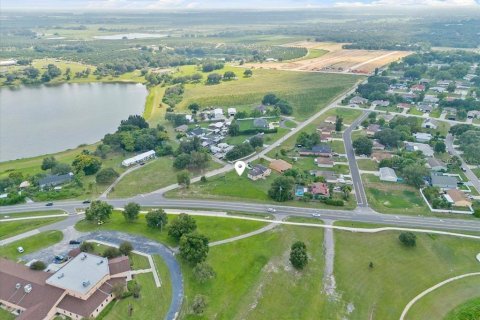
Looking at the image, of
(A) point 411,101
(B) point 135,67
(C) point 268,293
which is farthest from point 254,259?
(B) point 135,67

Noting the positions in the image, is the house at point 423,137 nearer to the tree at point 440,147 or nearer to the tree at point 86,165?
the tree at point 440,147

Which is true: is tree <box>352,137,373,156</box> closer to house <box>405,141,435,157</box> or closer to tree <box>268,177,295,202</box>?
house <box>405,141,435,157</box>

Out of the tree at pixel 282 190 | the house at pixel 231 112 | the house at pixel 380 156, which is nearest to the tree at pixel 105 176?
the tree at pixel 282 190

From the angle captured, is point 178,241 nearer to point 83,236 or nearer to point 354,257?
point 83,236

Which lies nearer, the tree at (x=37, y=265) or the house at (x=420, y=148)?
the tree at (x=37, y=265)

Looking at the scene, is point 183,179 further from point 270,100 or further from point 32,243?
point 270,100

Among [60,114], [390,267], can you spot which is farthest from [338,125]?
[60,114]

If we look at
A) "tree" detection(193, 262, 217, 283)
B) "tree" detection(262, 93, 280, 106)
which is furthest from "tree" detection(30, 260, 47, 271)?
"tree" detection(262, 93, 280, 106)
